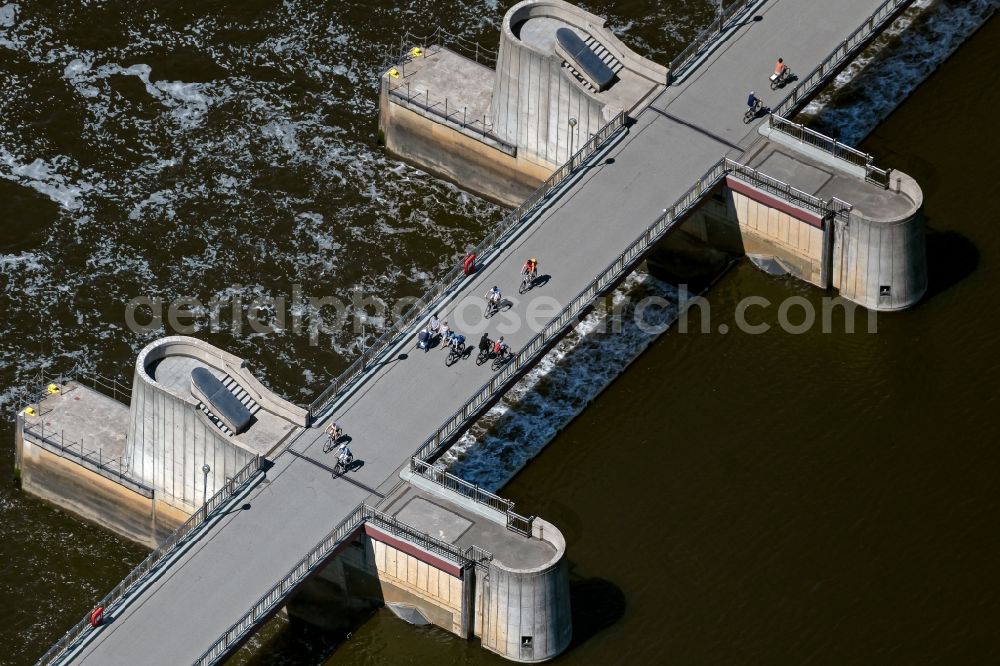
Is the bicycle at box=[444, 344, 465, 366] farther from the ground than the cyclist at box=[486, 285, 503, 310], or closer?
closer

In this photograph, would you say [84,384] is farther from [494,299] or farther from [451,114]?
[451,114]

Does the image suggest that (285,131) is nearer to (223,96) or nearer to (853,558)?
(223,96)

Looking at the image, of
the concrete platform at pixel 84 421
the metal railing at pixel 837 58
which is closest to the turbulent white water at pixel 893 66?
the metal railing at pixel 837 58

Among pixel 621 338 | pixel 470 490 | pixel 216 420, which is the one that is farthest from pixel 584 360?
pixel 216 420

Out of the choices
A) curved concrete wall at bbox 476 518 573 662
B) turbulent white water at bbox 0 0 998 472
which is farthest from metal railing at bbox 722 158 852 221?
curved concrete wall at bbox 476 518 573 662

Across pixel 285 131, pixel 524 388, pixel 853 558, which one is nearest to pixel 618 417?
pixel 524 388

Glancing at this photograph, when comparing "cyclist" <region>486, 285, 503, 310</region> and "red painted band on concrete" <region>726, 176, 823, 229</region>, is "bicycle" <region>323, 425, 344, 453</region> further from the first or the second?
"red painted band on concrete" <region>726, 176, 823, 229</region>
